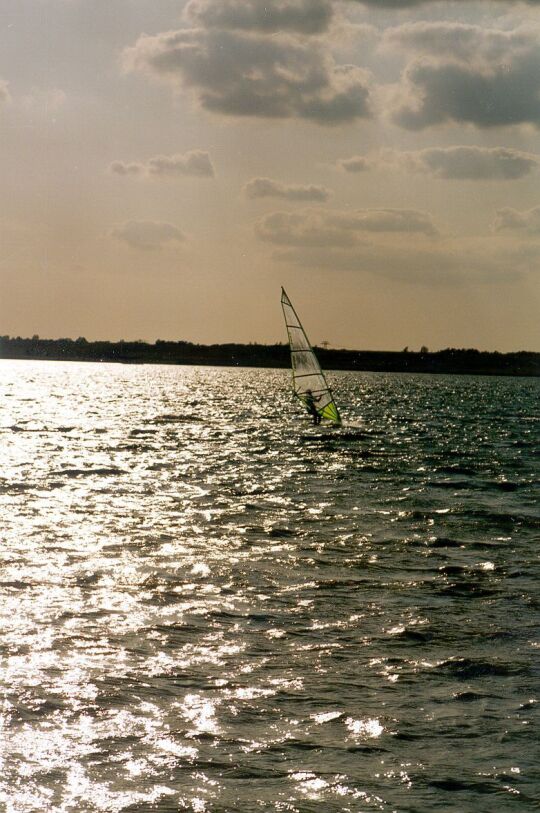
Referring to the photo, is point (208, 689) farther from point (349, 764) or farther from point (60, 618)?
point (60, 618)

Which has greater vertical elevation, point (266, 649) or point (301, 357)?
point (301, 357)

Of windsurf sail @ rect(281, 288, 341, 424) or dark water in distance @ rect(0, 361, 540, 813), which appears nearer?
dark water in distance @ rect(0, 361, 540, 813)

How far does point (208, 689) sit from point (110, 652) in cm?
138

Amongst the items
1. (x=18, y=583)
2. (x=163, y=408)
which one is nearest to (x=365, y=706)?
(x=18, y=583)

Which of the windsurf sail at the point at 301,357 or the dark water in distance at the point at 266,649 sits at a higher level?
the windsurf sail at the point at 301,357

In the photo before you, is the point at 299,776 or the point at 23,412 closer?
the point at 299,776

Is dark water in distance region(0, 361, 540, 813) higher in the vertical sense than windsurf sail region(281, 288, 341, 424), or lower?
lower

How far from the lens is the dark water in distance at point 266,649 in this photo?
22.3 feet

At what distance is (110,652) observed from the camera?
9.48m

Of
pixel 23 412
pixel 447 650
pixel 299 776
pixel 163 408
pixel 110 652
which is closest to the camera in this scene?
pixel 299 776

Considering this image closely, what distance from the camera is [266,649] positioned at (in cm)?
984

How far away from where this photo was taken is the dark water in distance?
6.80 metres

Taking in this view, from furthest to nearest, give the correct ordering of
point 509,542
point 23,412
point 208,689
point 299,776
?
point 23,412 → point 509,542 → point 208,689 → point 299,776

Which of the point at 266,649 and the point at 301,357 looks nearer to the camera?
the point at 266,649
